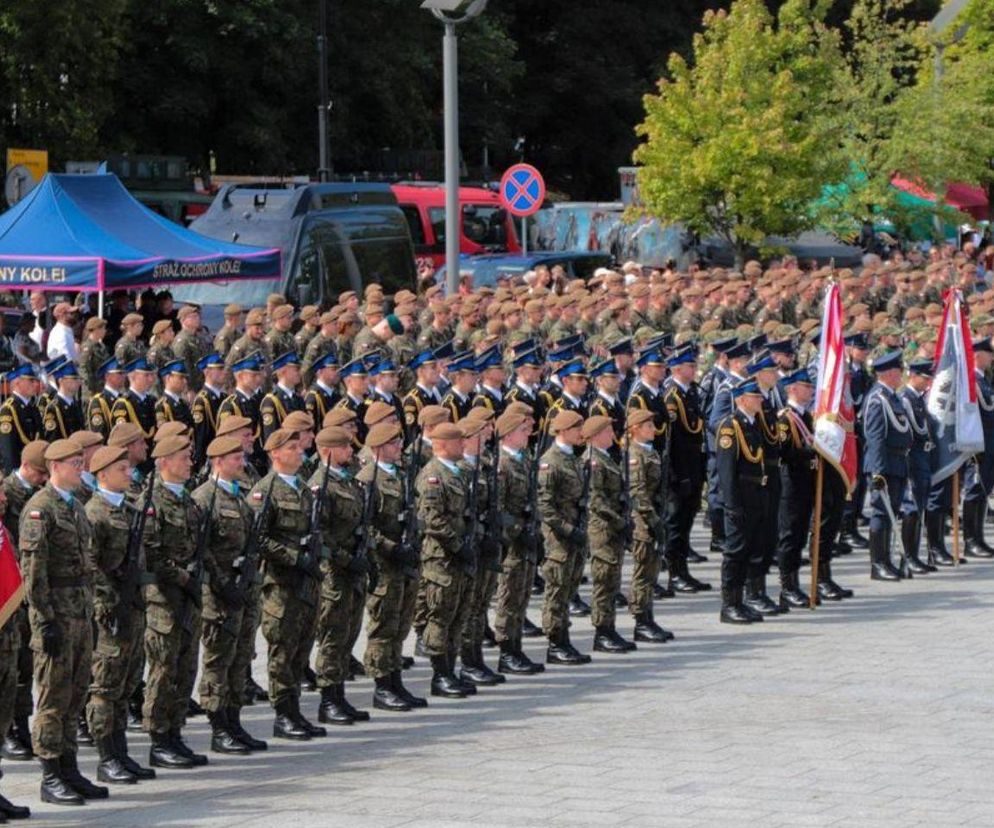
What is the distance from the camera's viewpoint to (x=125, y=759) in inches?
484

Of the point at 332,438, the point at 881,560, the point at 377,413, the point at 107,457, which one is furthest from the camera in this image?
the point at 881,560

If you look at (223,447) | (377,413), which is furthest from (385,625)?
(223,447)

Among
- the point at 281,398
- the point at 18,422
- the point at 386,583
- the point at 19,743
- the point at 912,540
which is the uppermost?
the point at 281,398

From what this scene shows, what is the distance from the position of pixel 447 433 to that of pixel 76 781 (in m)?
3.55

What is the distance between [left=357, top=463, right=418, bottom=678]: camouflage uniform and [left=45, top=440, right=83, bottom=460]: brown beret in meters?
2.23

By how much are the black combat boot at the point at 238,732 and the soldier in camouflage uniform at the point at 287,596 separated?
30 centimetres

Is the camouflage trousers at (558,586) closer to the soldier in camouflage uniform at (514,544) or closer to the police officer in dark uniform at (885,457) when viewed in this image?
the soldier in camouflage uniform at (514,544)

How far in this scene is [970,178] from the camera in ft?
126

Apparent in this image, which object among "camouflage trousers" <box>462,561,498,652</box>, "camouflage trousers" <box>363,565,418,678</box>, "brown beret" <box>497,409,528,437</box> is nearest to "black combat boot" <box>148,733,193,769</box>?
"camouflage trousers" <box>363,565,418,678</box>

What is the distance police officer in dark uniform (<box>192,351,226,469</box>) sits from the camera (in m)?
19.4

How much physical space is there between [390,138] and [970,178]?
12.8 metres

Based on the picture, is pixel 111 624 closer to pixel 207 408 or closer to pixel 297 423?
pixel 297 423

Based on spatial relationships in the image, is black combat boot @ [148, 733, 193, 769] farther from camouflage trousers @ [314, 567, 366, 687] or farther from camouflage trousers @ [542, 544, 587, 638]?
camouflage trousers @ [542, 544, 587, 638]

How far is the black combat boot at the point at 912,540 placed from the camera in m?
19.1
